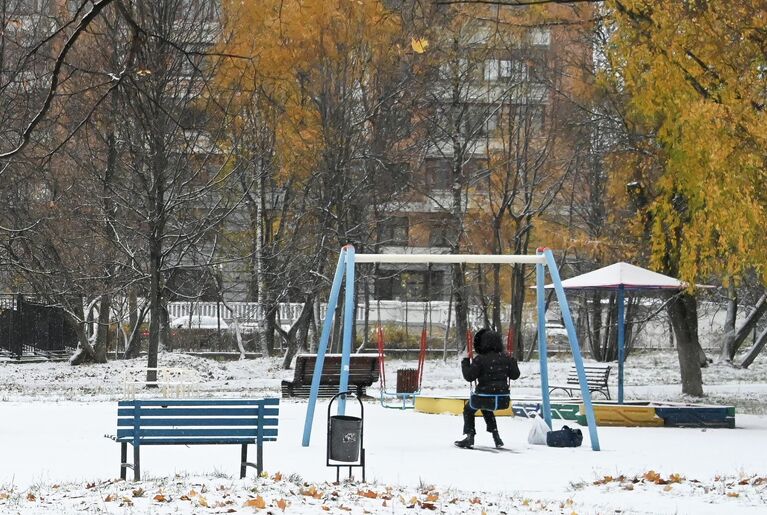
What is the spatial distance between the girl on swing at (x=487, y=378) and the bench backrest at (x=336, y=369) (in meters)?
8.59

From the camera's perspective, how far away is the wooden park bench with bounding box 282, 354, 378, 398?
23.8 meters

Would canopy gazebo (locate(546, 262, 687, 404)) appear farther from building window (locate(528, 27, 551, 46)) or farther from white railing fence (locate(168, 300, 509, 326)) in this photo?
white railing fence (locate(168, 300, 509, 326))

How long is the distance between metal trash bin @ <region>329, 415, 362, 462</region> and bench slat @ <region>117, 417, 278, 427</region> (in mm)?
735

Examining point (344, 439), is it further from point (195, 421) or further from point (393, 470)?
point (393, 470)

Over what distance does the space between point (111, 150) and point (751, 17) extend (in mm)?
15529

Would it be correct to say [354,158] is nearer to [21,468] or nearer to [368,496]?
[21,468]

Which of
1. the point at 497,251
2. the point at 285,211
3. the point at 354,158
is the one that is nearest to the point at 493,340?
the point at 354,158

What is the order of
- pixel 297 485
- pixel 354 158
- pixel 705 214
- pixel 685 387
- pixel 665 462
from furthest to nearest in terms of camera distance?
pixel 354 158, pixel 685 387, pixel 705 214, pixel 665 462, pixel 297 485

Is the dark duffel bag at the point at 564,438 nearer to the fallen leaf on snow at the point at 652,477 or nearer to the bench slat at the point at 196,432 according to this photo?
the fallen leaf on snow at the point at 652,477

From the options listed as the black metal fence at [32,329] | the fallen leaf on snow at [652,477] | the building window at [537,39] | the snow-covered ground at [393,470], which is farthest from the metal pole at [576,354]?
the black metal fence at [32,329]

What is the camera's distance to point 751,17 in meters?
16.2

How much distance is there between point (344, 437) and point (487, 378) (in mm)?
4311

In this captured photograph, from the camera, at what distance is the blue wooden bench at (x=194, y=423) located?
444 inches

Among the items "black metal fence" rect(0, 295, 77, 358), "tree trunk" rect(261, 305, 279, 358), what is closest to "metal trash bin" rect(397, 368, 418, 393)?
"tree trunk" rect(261, 305, 279, 358)
